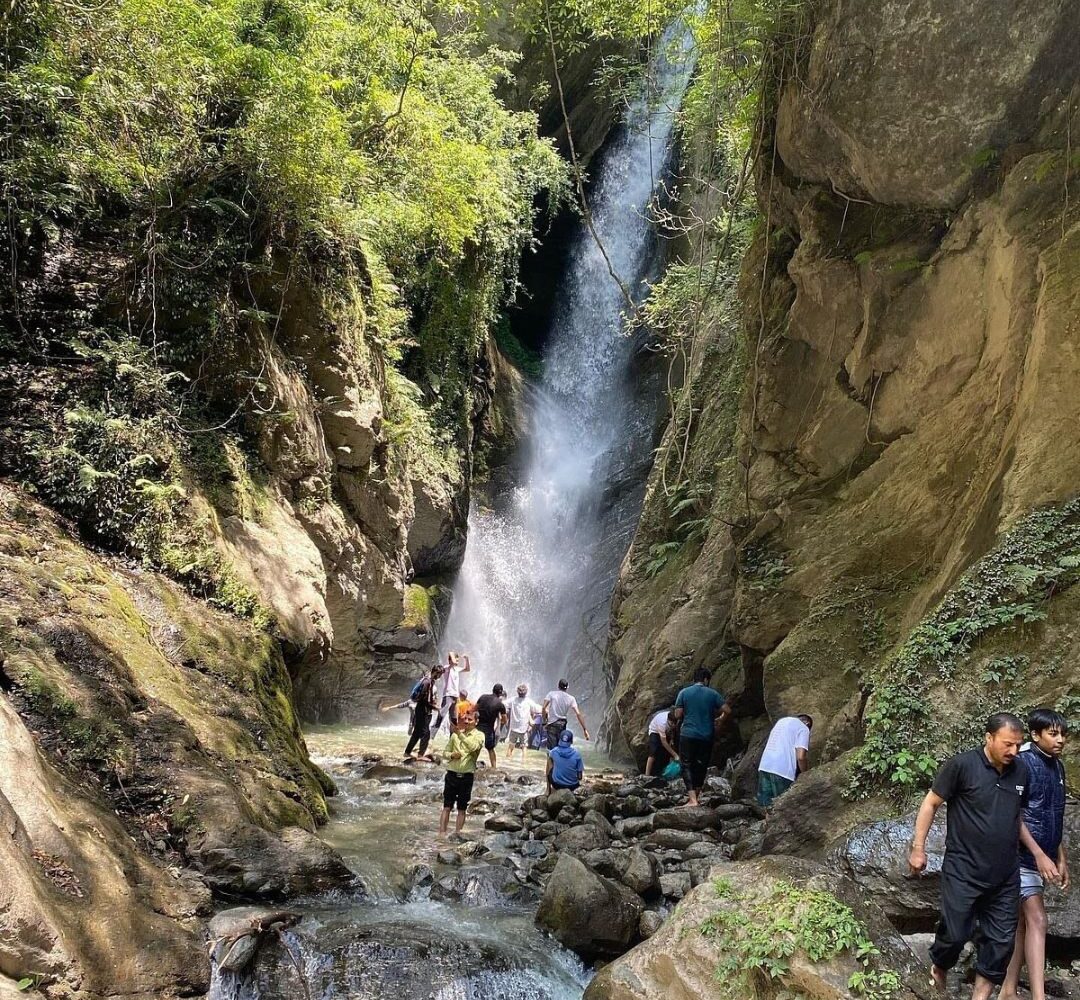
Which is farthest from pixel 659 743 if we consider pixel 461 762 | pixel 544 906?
pixel 544 906

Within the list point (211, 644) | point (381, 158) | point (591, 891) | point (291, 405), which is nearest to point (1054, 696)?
point (591, 891)

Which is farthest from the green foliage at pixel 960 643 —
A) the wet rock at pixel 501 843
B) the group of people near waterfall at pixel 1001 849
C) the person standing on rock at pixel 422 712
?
→ the person standing on rock at pixel 422 712

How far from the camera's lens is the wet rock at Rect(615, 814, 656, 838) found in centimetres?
822

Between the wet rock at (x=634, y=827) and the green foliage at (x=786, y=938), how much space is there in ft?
14.8

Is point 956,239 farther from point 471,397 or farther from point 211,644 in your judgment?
point 471,397

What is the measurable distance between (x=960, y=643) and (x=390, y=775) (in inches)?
290

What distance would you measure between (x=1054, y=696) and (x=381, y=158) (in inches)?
583

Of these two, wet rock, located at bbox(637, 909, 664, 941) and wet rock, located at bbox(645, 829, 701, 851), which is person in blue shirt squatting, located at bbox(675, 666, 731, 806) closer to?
wet rock, located at bbox(645, 829, 701, 851)

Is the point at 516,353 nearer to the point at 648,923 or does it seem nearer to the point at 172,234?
the point at 172,234

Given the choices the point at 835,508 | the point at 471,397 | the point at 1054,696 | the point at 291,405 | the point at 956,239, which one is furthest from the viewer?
the point at 471,397

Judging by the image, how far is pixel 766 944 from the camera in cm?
365

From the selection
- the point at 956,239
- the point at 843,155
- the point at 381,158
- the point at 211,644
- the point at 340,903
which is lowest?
the point at 340,903

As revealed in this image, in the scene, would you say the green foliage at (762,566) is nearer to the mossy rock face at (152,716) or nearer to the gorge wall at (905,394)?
Result: the gorge wall at (905,394)

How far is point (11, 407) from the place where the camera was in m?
7.55
